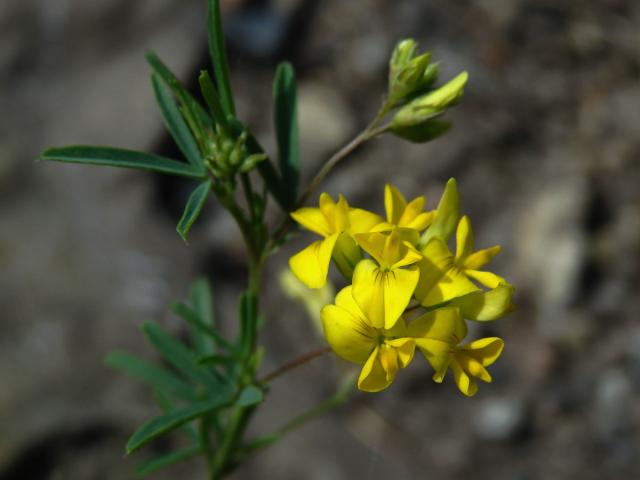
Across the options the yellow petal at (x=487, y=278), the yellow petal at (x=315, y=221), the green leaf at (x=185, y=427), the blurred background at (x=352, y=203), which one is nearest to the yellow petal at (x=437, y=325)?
the yellow petal at (x=487, y=278)

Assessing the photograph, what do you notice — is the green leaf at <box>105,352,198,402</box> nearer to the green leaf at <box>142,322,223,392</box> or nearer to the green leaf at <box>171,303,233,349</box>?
the green leaf at <box>142,322,223,392</box>

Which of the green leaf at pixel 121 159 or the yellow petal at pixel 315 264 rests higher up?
the green leaf at pixel 121 159

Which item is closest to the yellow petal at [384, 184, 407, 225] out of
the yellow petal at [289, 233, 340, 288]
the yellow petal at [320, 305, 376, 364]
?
the yellow petal at [289, 233, 340, 288]

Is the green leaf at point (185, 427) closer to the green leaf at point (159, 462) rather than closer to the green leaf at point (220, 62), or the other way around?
the green leaf at point (159, 462)

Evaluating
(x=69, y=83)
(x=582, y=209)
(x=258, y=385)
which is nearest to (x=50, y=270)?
(x=69, y=83)

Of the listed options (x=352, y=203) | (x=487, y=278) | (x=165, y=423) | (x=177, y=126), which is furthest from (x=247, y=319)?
(x=352, y=203)

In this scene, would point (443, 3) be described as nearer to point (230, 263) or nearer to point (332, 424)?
point (230, 263)
